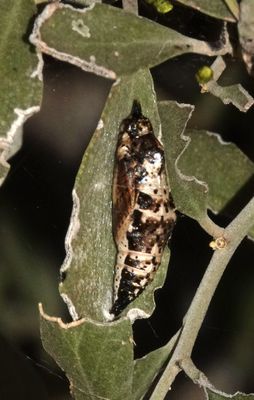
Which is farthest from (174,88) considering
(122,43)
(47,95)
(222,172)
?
(122,43)

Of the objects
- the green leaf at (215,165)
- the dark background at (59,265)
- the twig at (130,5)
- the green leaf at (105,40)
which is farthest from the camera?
the dark background at (59,265)

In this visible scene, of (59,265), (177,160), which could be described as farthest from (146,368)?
(59,265)

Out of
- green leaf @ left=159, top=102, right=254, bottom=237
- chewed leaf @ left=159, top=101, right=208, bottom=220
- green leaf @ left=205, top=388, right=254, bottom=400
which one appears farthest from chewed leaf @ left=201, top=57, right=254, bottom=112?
green leaf @ left=205, top=388, right=254, bottom=400

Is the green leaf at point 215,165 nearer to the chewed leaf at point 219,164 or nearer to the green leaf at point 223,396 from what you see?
the chewed leaf at point 219,164

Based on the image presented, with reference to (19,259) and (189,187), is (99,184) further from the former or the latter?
(19,259)

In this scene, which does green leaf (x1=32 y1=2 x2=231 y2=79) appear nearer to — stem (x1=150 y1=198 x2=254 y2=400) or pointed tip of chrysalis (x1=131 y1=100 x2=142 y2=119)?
pointed tip of chrysalis (x1=131 y1=100 x2=142 y2=119)

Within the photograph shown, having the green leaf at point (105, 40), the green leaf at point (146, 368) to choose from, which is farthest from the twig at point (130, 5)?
the green leaf at point (146, 368)
